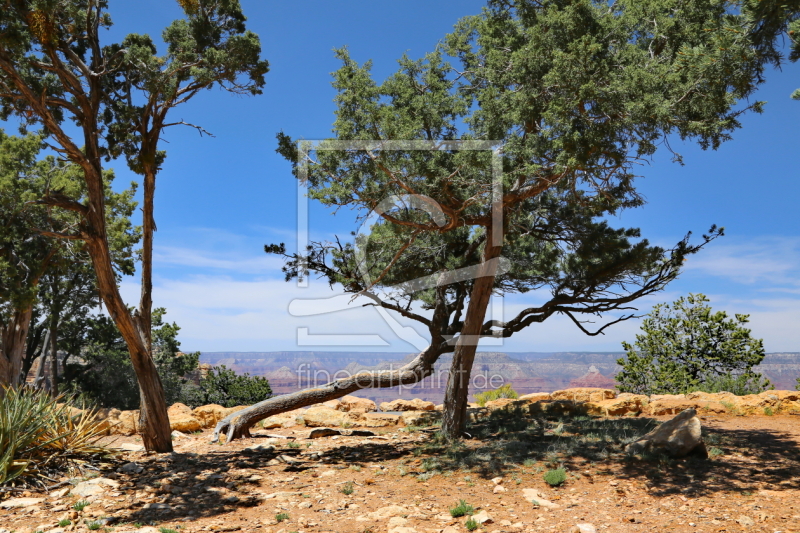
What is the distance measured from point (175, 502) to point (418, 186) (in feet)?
17.5

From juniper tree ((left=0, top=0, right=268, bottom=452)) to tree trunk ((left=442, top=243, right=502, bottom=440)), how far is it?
498 centimetres

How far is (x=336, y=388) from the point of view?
11.2m

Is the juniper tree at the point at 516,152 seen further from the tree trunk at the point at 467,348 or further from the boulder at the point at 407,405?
the boulder at the point at 407,405

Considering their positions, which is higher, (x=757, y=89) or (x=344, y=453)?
(x=757, y=89)

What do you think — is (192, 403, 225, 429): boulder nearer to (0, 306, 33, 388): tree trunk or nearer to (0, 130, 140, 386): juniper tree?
(0, 130, 140, 386): juniper tree

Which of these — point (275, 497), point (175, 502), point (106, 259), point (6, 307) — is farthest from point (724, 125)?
point (6, 307)

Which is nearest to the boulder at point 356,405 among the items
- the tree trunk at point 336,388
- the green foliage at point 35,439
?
the tree trunk at point 336,388

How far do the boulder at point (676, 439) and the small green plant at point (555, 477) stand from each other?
160 centimetres

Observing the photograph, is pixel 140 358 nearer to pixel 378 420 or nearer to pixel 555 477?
pixel 378 420

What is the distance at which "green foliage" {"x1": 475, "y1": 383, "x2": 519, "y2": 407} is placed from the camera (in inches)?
653

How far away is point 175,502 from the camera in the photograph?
263 inches

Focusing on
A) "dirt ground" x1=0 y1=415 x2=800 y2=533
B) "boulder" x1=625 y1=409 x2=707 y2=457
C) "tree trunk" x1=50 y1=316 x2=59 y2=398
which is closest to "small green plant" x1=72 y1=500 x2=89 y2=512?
"dirt ground" x1=0 y1=415 x2=800 y2=533

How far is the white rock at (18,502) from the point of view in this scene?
21.1ft

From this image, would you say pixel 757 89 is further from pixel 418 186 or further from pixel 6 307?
pixel 6 307
